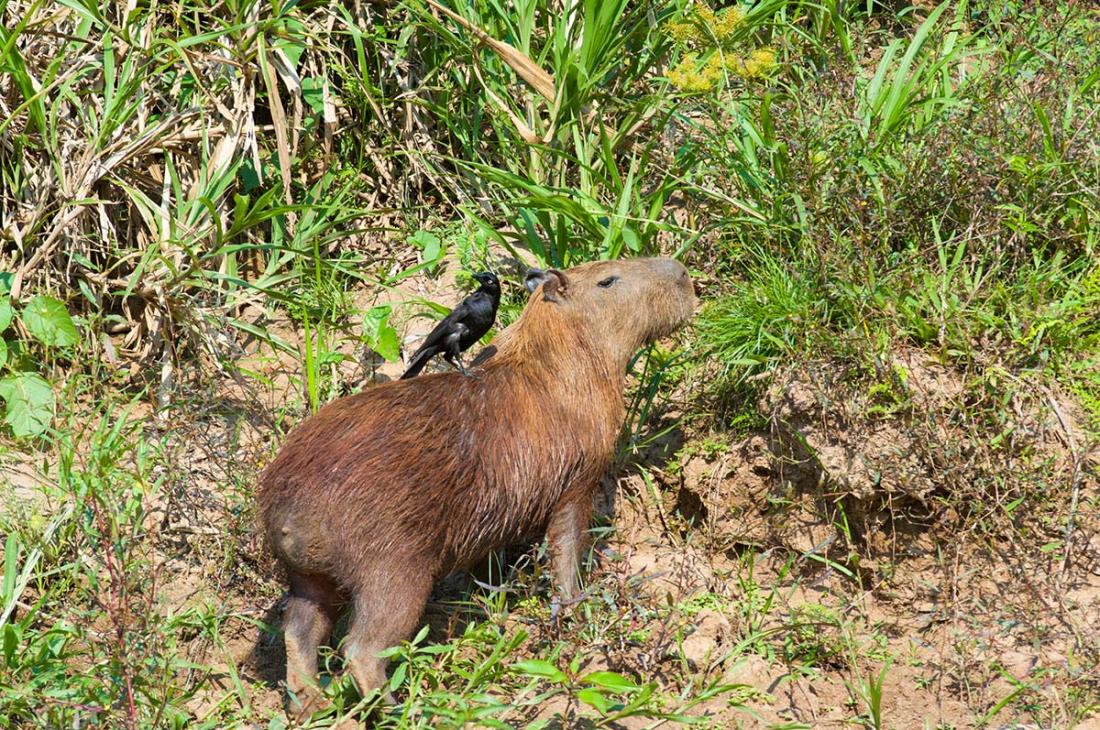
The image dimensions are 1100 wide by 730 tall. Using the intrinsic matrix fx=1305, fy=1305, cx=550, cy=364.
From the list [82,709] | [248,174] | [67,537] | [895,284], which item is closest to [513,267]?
[248,174]

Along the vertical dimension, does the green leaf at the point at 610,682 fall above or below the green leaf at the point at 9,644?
below

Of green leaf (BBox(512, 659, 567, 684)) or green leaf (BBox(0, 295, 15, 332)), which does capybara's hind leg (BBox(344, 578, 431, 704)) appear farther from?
green leaf (BBox(0, 295, 15, 332))

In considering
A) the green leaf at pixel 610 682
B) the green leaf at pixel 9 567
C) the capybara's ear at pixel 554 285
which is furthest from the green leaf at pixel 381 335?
the green leaf at pixel 610 682

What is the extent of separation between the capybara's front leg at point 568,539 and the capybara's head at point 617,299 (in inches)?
24.9

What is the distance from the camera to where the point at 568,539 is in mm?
4789

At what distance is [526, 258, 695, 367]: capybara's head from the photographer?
5.04m

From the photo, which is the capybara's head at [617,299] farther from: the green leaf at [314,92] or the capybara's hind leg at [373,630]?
the green leaf at [314,92]

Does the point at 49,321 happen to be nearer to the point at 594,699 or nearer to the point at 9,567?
the point at 9,567

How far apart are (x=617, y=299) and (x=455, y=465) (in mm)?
1058

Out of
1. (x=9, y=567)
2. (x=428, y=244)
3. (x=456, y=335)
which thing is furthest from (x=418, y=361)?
(x=9, y=567)

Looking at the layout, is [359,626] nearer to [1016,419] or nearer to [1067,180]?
[1016,419]

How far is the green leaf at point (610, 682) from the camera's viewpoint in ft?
13.1

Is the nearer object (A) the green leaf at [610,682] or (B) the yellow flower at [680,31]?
(A) the green leaf at [610,682]

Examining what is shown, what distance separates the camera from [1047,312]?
5.02 meters
